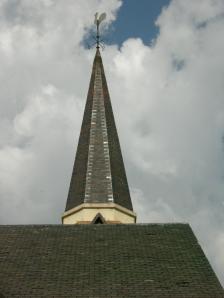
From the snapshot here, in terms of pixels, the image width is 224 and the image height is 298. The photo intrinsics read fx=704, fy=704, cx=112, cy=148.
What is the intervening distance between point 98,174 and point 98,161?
675 millimetres

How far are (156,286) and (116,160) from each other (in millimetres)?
10393

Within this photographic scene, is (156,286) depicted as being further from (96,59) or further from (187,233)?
(96,59)

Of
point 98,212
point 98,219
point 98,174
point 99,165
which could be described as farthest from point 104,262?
point 99,165

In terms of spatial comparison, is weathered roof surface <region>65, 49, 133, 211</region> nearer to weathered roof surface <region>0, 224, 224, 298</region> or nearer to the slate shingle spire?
the slate shingle spire

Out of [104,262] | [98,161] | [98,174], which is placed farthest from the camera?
[98,161]

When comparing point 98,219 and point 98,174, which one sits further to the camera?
point 98,174

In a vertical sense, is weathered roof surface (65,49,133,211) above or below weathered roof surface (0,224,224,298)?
above

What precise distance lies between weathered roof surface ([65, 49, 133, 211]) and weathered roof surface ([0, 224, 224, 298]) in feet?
15.7

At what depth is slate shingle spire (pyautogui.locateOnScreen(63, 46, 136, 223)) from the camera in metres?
25.3

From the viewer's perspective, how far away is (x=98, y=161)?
26.4m

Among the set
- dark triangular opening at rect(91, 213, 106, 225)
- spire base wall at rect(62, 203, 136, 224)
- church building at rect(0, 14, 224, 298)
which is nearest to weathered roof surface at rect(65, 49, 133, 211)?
spire base wall at rect(62, 203, 136, 224)

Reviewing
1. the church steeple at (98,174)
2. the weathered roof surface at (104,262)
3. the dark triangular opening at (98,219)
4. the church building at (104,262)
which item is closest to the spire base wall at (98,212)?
the church steeple at (98,174)

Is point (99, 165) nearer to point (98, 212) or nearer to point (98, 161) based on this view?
point (98, 161)

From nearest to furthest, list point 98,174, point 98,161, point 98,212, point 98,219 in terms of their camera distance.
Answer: point 98,219
point 98,212
point 98,174
point 98,161
